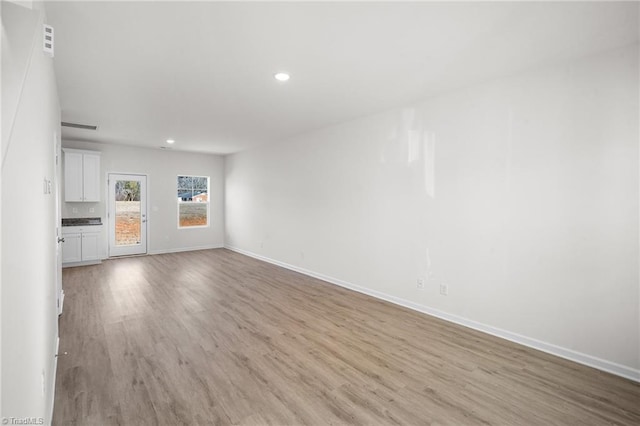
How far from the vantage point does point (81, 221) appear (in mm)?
6652

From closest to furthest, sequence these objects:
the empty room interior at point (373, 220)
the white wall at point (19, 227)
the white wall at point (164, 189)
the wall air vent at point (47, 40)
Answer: the white wall at point (19, 227) → the wall air vent at point (47, 40) → the empty room interior at point (373, 220) → the white wall at point (164, 189)

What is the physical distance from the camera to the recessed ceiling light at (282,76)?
316 centimetres

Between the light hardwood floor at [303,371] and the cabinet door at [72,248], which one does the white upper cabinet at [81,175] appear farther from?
the light hardwood floor at [303,371]

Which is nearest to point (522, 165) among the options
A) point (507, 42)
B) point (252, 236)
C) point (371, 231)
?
point (507, 42)

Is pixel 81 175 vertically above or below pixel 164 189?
above

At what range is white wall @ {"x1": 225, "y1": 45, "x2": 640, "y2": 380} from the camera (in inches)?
103

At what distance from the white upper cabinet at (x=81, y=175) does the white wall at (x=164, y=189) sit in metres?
0.30

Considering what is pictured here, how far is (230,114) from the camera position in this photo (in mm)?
4645

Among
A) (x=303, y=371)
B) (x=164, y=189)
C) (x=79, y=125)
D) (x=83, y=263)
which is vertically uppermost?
(x=79, y=125)

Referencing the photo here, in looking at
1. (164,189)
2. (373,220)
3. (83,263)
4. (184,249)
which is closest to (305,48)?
(373,220)

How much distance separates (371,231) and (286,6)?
328 centimetres

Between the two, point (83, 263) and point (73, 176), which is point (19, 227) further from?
point (73, 176)

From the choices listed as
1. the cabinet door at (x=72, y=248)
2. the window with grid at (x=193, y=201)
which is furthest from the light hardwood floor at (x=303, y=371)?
the window with grid at (x=193, y=201)

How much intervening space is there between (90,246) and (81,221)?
0.58m
